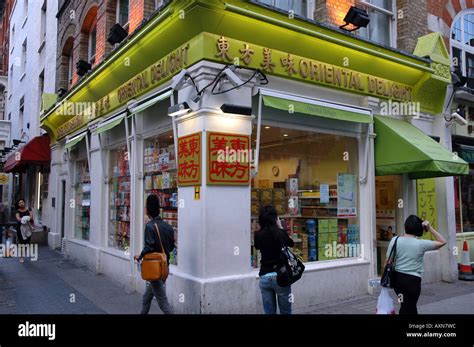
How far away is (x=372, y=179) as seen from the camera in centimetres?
814

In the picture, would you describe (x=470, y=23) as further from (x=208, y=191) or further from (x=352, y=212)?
(x=208, y=191)

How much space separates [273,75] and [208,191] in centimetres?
229

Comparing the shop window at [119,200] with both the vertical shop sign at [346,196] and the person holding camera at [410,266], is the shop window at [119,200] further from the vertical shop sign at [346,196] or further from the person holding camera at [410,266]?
the person holding camera at [410,266]

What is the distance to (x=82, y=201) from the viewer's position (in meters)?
12.0

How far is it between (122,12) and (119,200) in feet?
16.0

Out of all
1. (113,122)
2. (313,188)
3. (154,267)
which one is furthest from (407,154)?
(113,122)

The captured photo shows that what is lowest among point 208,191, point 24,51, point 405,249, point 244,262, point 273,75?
point 244,262

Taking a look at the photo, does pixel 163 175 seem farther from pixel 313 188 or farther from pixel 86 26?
pixel 86 26

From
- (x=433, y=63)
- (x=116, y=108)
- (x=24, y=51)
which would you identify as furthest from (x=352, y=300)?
(x=24, y=51)

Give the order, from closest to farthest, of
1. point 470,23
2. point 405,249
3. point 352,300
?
point 405,249
point 352,300
point 470,23

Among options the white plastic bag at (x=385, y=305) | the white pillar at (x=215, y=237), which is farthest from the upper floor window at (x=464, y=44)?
the white plastic bag at (x=385, y=305)

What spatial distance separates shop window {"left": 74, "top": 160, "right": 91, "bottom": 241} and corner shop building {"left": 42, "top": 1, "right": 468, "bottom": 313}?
768mm

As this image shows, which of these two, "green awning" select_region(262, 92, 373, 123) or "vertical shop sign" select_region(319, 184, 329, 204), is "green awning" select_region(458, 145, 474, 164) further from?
"vertical shop sign" select_region(319, 184, 329, 204)

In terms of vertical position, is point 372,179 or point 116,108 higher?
point 116,108
